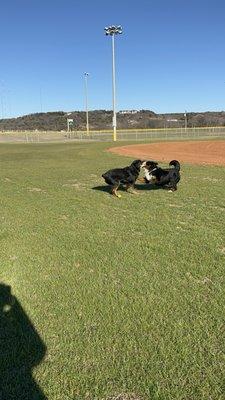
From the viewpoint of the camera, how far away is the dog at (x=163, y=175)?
461 inches

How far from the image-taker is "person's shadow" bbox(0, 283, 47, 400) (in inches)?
138

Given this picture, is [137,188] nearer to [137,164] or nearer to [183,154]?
[137,164]

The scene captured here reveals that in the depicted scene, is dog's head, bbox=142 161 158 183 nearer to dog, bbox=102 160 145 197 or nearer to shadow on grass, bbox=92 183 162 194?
dog, bbox=102 160 145 197

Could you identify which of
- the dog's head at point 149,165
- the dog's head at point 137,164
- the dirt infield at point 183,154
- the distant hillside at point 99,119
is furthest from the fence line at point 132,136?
the distant hillside at point 99,119

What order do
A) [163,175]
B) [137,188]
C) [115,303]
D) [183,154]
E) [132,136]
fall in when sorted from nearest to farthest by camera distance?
[115,303], [163,175], [137,188], [183,154], [132,136]

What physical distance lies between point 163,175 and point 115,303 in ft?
24.0

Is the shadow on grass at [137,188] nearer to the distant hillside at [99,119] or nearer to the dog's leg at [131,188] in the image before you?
the dog's leg at [131,188]

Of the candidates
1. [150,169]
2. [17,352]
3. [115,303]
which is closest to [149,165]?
[150,169]

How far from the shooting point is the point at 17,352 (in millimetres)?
4000

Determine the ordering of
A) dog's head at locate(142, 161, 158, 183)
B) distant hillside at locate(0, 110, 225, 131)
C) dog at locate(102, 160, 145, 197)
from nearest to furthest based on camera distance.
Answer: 1. dog at locate(102, 160, 145, 197)
2. dog's head at locate(142, 161, 158, 183)
3. distant hillside at locate(0, 110, 225, 131)

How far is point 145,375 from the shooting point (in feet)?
12.1

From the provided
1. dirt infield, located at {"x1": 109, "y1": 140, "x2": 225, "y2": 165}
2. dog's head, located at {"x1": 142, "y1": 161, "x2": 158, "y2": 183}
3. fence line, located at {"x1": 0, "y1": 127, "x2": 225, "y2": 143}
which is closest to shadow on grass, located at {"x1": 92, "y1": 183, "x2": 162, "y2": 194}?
dog's head, located at {"x1": 142, "y1": 161, "x2": 158, "y2": 183}

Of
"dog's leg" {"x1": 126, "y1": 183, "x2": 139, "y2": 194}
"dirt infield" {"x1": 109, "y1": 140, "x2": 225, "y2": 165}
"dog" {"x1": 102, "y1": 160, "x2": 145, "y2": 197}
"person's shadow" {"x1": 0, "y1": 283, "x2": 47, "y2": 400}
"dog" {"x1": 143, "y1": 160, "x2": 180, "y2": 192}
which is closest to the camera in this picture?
"person's shadow" {"x1": 0, "y1": 283, "x2": 47, "y2": 400}

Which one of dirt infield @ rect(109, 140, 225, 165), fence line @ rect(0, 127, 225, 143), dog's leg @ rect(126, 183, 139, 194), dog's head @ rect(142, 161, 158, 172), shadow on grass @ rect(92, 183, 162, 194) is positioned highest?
dog's head @ rect(142, 161, 158, 172)
